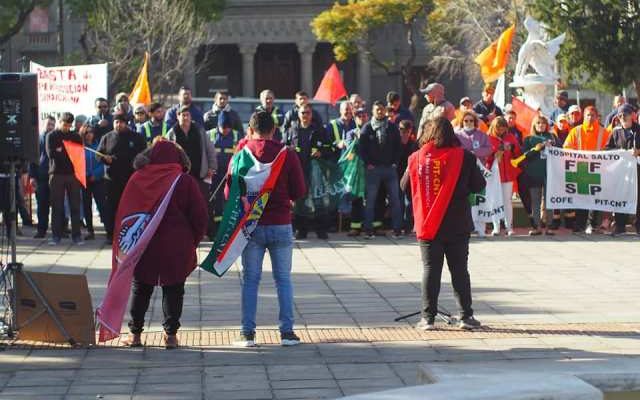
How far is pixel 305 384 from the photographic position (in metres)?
8.27

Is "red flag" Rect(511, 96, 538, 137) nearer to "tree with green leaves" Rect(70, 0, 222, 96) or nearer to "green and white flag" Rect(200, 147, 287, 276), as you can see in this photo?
"green and white flag" Rect(200, 147, 287, 276)

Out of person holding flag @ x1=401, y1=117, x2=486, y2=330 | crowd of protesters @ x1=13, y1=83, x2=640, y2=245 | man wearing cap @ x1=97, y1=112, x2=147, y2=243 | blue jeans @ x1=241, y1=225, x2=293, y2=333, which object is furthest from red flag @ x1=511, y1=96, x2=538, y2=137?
blue jeans @ x1=241, y1=225, x2=293, y2=333

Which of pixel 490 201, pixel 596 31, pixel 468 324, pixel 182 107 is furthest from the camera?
pixel 596 31

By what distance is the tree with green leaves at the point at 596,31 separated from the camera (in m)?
31.1

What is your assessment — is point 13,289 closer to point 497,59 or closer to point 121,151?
point 121,151

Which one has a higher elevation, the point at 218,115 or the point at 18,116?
the point at 18,116

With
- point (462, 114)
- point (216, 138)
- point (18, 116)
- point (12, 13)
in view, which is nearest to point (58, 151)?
point (216, 138)

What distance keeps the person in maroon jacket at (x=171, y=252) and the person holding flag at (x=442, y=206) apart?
6.12 feet

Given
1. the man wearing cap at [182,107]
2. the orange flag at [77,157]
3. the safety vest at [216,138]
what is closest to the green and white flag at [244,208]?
the man wearing cap at [182,107]

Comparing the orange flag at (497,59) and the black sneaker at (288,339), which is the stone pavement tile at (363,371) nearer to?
the black sneaker at (288,339)

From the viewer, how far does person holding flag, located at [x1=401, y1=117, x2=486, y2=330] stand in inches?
404

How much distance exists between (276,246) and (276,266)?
16 centimetres

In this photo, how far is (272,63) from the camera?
222ft

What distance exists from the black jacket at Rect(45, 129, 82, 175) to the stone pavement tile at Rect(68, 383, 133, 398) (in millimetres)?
9200
